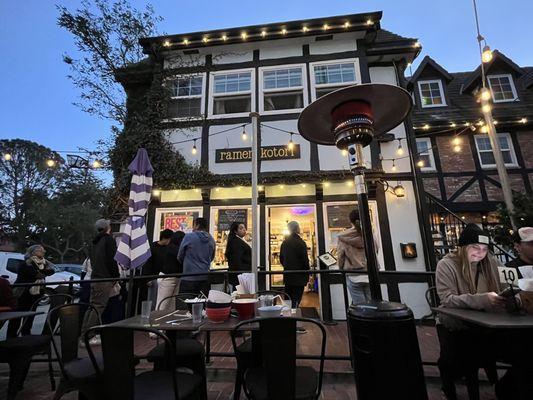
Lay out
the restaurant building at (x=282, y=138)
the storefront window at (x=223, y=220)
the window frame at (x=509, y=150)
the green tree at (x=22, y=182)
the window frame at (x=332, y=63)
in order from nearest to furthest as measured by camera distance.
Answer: the restaurant building at (x=282, y=138) < the storefront window at (x=223, y=220) < the window frame at (x=332, y=63) < the window frame at (x=509, y=150) < the green tree at (x=22, y=182)

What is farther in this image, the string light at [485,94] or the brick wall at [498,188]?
the brick wall at [498,188]

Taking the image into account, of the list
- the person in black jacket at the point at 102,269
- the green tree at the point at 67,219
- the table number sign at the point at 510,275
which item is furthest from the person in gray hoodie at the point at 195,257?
the green tree at the point at 67,219

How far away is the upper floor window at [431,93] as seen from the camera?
11.0 meters

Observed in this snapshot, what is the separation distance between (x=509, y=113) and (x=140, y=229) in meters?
13.5

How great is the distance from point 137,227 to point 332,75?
654 cm

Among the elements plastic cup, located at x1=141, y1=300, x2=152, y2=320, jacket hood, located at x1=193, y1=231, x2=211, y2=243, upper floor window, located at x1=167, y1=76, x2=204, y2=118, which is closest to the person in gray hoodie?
jacket hood, located at x1=193, y1=231, x2=211, y2=243

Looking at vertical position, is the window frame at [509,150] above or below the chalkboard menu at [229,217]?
above

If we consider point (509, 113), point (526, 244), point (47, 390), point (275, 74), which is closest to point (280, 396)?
point (526, 244)

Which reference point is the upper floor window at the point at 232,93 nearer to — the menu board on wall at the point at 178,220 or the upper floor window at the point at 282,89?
the upper floor window at the point at 282,89

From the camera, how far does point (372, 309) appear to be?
1546 mm

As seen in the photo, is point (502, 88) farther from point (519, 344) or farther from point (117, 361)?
point (117, 361)

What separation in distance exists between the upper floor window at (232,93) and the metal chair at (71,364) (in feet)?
20.8

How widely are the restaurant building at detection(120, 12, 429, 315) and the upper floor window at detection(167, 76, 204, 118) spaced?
0.10ft

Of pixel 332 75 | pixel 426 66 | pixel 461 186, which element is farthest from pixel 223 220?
pixel 426 66
